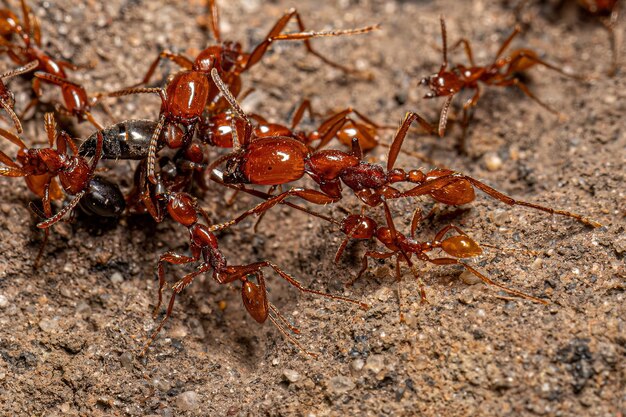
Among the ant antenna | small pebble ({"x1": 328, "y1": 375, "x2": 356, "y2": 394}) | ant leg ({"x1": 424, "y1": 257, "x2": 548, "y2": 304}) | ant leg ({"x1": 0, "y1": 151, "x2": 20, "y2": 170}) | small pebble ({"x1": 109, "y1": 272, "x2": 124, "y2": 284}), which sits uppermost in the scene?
the ant antenna

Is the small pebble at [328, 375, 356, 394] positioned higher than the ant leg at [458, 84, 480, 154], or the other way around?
the ant leg at [458, 84, 480, 154]

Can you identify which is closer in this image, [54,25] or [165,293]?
[165,293]

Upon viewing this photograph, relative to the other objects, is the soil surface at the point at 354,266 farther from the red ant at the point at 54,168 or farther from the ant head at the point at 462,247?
the red ant at the point at 54,168

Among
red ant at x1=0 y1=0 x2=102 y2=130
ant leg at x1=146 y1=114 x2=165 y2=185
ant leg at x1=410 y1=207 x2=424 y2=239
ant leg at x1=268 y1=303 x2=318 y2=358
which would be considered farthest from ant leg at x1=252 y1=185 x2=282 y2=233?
red ant at x1=0 y1=0 x2=102 y2=130

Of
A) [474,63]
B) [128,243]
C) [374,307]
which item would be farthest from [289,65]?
[374,307]

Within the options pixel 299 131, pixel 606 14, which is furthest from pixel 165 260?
pixel 606 14

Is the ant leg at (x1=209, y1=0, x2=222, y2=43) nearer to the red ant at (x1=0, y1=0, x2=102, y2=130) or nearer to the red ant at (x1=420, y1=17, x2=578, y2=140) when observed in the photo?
the red ant at (x1=0, y1=0, x2=102, y2=130)

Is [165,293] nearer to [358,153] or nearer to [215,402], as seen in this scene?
[215,402]
